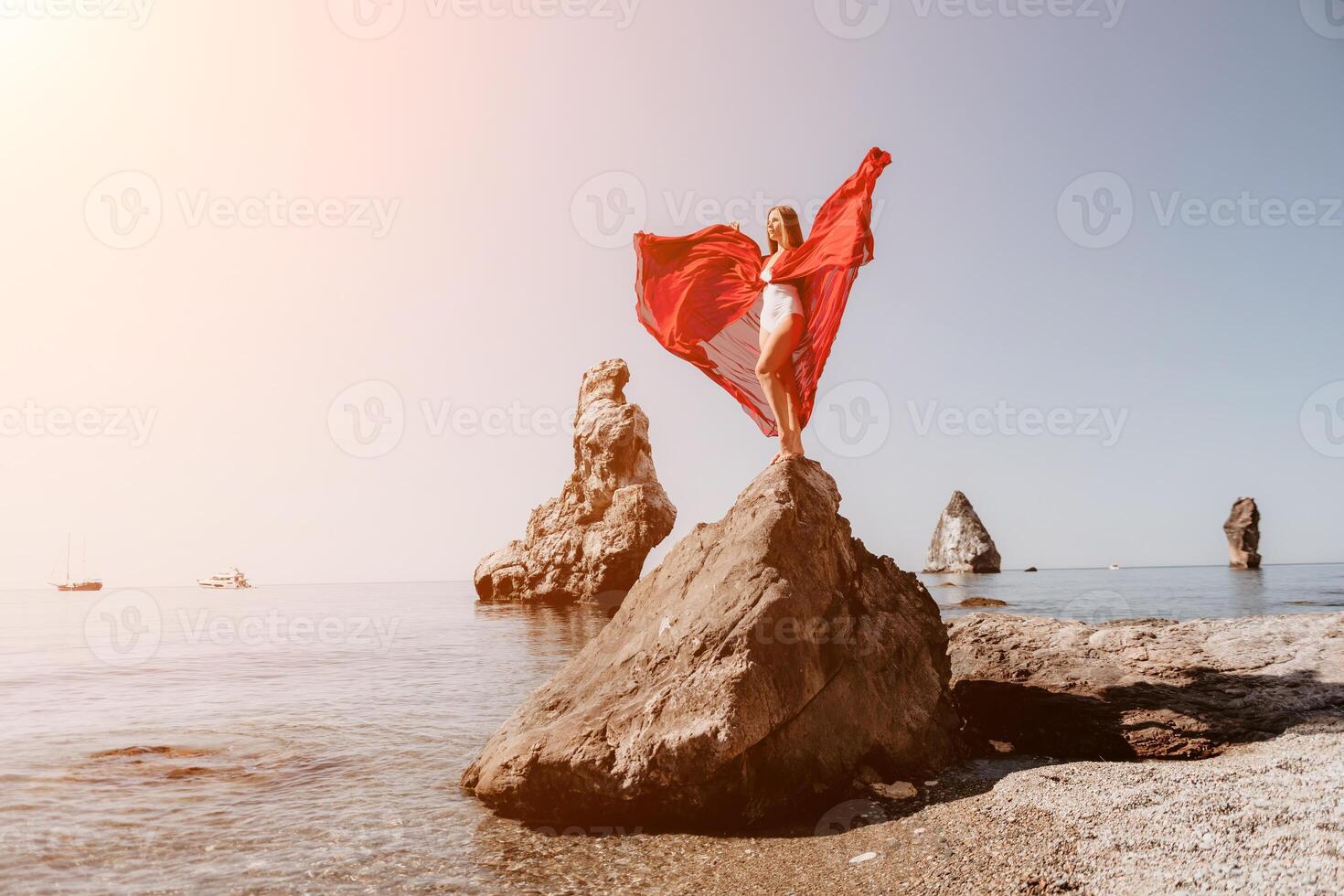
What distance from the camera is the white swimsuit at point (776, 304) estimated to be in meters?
7.96

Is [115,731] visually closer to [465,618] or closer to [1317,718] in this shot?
[1317,718]

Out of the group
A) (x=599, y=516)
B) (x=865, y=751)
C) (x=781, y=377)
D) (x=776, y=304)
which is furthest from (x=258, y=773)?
(x=599, y=516)

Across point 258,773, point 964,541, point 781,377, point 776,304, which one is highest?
point 776,304

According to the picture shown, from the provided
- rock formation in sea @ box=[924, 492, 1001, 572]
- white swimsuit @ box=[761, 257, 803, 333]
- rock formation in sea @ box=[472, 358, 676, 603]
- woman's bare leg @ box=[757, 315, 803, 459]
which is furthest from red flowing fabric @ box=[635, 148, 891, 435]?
rock formation in sea @ box=[924, 492, 1001, 572]

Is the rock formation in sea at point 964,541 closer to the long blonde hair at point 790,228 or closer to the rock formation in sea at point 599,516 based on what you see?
the rock formation in sea at point 599,516

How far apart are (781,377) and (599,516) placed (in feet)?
143

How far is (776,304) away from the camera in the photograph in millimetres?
8055

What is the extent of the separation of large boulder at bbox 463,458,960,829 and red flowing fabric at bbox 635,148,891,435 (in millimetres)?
1589

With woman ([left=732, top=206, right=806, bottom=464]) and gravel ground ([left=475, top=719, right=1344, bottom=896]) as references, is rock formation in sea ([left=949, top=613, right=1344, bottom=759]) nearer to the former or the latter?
gravel ground ([left=475, top=719, right=1344, bottom=896])

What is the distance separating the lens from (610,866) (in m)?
5.21

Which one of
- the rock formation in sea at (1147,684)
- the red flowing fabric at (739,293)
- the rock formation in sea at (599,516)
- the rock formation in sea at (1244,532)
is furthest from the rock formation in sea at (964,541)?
the red flowing fabric at (739,293)

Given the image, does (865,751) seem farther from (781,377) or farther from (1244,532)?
(1244,532)

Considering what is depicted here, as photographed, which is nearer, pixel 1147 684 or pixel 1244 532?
pixel 1147 684

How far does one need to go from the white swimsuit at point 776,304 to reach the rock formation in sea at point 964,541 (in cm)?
9693
